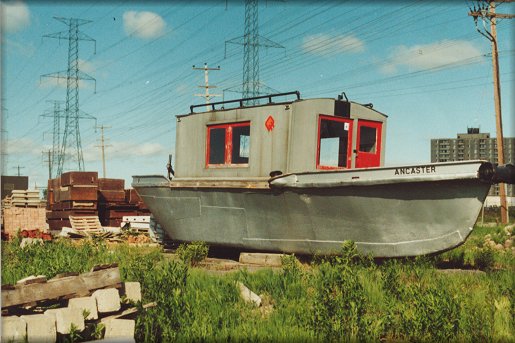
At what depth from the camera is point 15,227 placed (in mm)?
17812

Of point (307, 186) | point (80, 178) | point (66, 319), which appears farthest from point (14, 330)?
point (80, 178)

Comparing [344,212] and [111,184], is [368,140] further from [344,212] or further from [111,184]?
[111,184]

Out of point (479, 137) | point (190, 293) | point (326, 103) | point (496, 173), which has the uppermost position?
point (479, 137)

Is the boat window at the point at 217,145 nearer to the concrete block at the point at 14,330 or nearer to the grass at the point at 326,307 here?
the grass at the point at 326,307

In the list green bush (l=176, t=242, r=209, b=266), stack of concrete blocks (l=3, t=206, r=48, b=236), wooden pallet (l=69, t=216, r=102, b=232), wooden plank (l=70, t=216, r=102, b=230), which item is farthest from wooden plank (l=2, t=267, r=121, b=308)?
stack of concrete blocks (l=3, t=206, r=48, b=236)

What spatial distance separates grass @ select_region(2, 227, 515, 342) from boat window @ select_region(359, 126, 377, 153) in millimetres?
3567

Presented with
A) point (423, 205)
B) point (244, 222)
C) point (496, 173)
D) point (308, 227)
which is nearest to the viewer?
point (496, 173)

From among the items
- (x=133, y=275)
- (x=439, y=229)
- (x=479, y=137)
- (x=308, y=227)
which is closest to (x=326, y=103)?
(x=308, y=227)

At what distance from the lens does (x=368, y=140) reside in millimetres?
10633

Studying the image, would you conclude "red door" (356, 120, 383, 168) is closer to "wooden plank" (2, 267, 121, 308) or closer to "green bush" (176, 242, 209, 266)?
"green bush" (176, 242, 209, 266)

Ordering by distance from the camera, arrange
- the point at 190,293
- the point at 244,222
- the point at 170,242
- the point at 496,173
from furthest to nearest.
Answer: the point at 170,242
the point at 244,222
the point at 496,173
the point at 190,293

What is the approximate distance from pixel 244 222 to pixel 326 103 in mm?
2667

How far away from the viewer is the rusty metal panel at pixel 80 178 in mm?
17391

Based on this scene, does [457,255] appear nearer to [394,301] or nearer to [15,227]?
[394,301]
